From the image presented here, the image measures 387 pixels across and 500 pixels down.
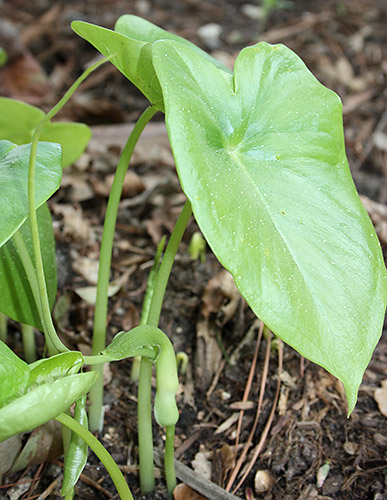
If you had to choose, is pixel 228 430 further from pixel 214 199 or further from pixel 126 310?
pixel 214 199

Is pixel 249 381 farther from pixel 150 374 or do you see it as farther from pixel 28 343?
pixel 28 343

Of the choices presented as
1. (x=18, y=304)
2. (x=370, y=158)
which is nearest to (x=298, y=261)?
(x=18, y=304)

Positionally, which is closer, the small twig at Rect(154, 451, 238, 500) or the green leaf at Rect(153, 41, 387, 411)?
the green leaf at Rect(153, 41, 387, 411)

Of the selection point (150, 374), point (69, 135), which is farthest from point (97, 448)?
point (69, 135)

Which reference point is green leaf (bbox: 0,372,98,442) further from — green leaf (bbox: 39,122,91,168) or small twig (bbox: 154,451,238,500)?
green leaf (bbox: 39,122,91,168)

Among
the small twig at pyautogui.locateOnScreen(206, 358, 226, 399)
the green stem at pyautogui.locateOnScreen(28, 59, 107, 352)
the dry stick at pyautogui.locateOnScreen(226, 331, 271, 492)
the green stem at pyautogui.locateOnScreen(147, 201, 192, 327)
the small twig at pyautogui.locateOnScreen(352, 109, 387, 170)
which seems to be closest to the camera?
the green stem at pyautogui.locateOnScreen(28, 59, 107, 352)

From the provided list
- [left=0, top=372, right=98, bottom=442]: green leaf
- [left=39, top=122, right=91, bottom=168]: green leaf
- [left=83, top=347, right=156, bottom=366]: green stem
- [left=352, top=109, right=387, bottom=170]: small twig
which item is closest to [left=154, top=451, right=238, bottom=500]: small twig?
[left=83, top=347, right=156, bottom=366]: green stem
